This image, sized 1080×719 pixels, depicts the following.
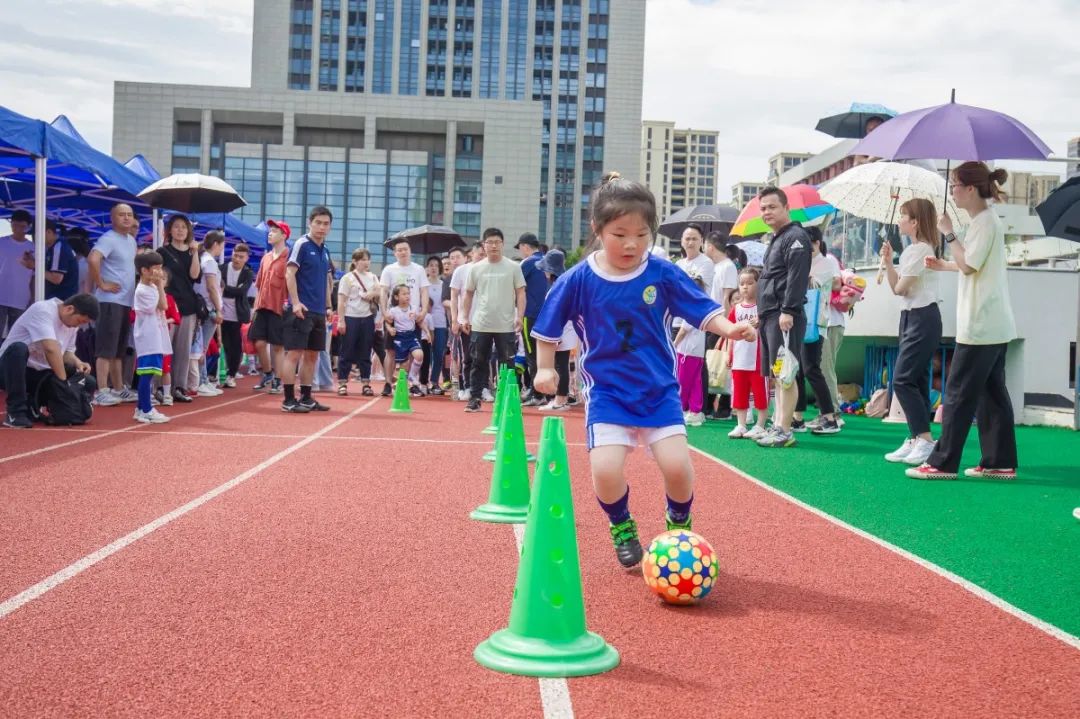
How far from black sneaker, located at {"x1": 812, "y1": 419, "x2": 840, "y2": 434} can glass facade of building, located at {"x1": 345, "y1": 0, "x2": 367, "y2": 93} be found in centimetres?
11123

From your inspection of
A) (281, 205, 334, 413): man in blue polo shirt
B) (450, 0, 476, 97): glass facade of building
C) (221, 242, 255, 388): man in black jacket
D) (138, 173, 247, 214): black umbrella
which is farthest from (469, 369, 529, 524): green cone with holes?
(450, 0, 476, 97): glass facade of building

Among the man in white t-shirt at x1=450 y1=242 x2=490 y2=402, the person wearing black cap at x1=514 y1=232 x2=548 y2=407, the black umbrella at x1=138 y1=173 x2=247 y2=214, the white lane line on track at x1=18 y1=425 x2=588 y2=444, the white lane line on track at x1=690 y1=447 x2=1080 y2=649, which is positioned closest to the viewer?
the white lane line on track at x1=690 y1=447 x2=1080 y2=649

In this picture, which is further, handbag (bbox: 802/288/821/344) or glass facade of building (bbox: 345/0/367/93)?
glass facade of building (bbox: 345/0/367/93)

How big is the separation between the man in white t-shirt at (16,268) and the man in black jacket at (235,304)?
3.36 metres

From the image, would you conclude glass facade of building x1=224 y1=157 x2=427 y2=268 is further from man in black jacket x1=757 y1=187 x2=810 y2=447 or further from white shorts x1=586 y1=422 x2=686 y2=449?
white shorts x1=586 y1=422 x2=686 y2=449

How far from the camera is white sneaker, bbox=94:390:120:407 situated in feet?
41.4

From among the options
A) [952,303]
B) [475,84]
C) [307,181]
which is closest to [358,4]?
[475,84]

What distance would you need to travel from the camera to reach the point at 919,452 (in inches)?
361

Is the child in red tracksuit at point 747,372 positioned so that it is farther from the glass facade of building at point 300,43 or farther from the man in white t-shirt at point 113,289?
the glass facade of building at point 300,43

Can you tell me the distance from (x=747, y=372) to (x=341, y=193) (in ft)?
247

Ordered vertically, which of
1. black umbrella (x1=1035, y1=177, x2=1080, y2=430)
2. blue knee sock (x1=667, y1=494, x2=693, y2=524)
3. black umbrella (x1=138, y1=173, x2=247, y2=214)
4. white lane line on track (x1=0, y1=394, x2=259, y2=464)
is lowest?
white lane line on track (x1=0, y1=394, x2=259, y2=464)

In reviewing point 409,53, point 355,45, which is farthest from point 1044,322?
point 355,45

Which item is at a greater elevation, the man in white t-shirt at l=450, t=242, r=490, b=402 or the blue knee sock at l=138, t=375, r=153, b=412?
the man in white t-shirt at l=450, t=242, r=490, b=402

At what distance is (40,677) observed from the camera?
3.18 metres
